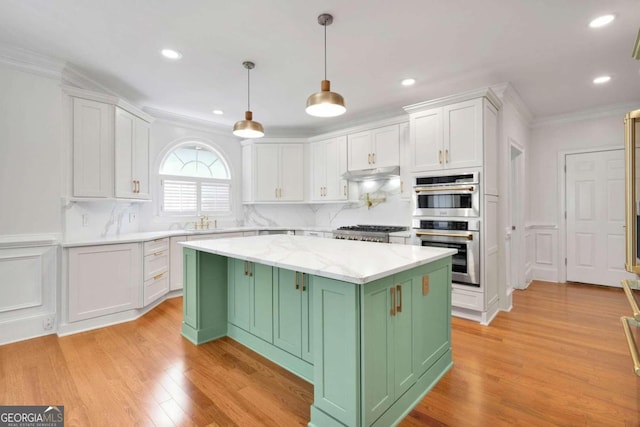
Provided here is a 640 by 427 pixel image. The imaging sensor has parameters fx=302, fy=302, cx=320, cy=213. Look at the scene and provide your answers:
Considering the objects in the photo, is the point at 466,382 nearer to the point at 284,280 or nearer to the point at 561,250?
the point at 284,280

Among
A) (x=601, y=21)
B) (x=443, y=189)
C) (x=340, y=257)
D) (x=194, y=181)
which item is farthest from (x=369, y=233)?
(x=194, y=181)

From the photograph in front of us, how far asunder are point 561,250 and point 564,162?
1.46m

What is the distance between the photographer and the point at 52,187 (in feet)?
10.1

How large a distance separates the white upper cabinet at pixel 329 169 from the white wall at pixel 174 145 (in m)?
1.43

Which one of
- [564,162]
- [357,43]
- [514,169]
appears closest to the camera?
[357,43]

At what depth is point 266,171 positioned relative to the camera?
5449 mm

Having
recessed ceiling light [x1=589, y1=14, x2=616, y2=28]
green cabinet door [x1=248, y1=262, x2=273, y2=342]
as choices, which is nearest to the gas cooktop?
green cabinet door [x1=248, y1=262, x2=273, y2=342]

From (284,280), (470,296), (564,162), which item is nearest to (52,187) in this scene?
(284,280)

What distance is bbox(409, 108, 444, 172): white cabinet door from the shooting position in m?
3.56

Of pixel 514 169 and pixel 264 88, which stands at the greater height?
pixel 264 88

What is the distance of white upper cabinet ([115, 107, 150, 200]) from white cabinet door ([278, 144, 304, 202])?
2159mm

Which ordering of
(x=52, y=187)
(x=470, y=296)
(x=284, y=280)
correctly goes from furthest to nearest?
(x=470, y=296) → (x=52, y=187) → (x=284, y=280)

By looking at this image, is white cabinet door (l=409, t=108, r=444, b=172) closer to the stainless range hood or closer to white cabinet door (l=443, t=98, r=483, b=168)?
white cabinet door (l=443, t=98, r=483, b=168)

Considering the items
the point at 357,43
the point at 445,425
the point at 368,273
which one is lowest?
the point at 445,425
